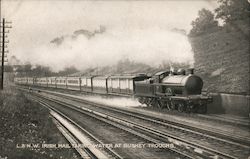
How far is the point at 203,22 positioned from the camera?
3544 centimetres

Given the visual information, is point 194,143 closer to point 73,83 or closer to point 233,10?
point 233,10

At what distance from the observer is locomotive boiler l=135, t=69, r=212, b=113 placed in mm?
21375

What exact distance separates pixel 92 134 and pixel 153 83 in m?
10.8

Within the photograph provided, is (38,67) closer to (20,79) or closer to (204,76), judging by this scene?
(20,79)

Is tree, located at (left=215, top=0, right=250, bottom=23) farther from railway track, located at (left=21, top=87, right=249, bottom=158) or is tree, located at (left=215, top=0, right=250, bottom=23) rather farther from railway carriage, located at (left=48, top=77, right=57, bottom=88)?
railway carriage, located at (left=48, top=77, right=57, bottom=88)

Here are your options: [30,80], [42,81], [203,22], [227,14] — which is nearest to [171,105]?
[227,14]

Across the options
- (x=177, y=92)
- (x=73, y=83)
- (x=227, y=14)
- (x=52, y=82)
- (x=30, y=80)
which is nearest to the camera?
(x=177, y=92)

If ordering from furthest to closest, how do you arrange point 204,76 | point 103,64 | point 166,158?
point 103,64 < point 204,76 < point 166,158

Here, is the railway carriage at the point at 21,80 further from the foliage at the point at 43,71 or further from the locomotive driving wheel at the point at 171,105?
the locomotive driving wheel at the point at 171,105

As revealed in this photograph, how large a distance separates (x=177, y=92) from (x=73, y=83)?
32709mm

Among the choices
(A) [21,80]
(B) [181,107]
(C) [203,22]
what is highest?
(C) [203,22]

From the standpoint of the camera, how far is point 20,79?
89.6 m

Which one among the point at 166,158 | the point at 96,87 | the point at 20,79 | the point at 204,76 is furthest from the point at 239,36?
the point at 20,79

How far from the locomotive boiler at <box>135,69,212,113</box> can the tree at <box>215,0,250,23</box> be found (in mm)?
8030
